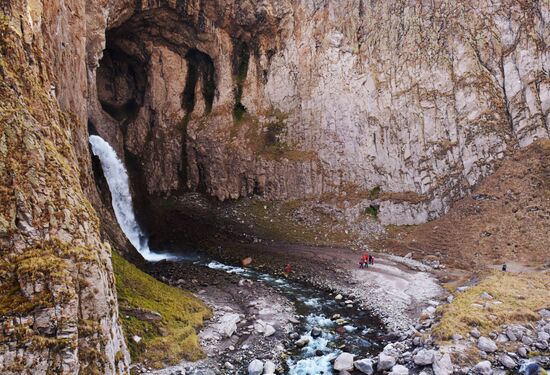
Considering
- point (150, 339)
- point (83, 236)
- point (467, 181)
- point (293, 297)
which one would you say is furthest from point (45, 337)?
point (467, 181)

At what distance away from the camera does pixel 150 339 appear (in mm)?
16016

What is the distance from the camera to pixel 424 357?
15.5 meters

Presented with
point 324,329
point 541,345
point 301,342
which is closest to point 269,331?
point 301,342

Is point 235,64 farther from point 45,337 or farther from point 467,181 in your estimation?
point 45,337

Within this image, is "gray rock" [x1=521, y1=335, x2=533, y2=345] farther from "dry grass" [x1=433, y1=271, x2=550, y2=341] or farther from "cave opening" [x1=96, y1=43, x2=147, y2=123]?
"cave opening" [x1=96, y1=43, x2=147, y2=123]

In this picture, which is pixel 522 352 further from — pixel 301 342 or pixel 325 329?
pixel 301 342

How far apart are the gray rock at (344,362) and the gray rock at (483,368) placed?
15.2 ft

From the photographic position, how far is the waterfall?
108 ft

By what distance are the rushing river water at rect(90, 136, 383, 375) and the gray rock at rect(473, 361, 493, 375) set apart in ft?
13.3

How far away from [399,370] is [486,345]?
4.01 m

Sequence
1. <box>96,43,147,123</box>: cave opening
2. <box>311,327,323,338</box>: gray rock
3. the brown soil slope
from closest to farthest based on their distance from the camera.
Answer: <box>311,327,323,338</box>: gray rock
the brown soil slope
<box>96,43,147,123</box>: cave opening

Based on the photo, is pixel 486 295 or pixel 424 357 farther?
pixel 486 295

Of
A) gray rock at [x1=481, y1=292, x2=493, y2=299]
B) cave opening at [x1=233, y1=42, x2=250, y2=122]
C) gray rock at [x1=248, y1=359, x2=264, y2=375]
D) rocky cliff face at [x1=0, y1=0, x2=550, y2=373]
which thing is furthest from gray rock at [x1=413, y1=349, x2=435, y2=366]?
cave opening at [x1=233, y1=42, x2=250, y2=122]

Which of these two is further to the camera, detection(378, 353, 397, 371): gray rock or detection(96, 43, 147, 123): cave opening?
detection(96, 43, 147, 123): cave opening
